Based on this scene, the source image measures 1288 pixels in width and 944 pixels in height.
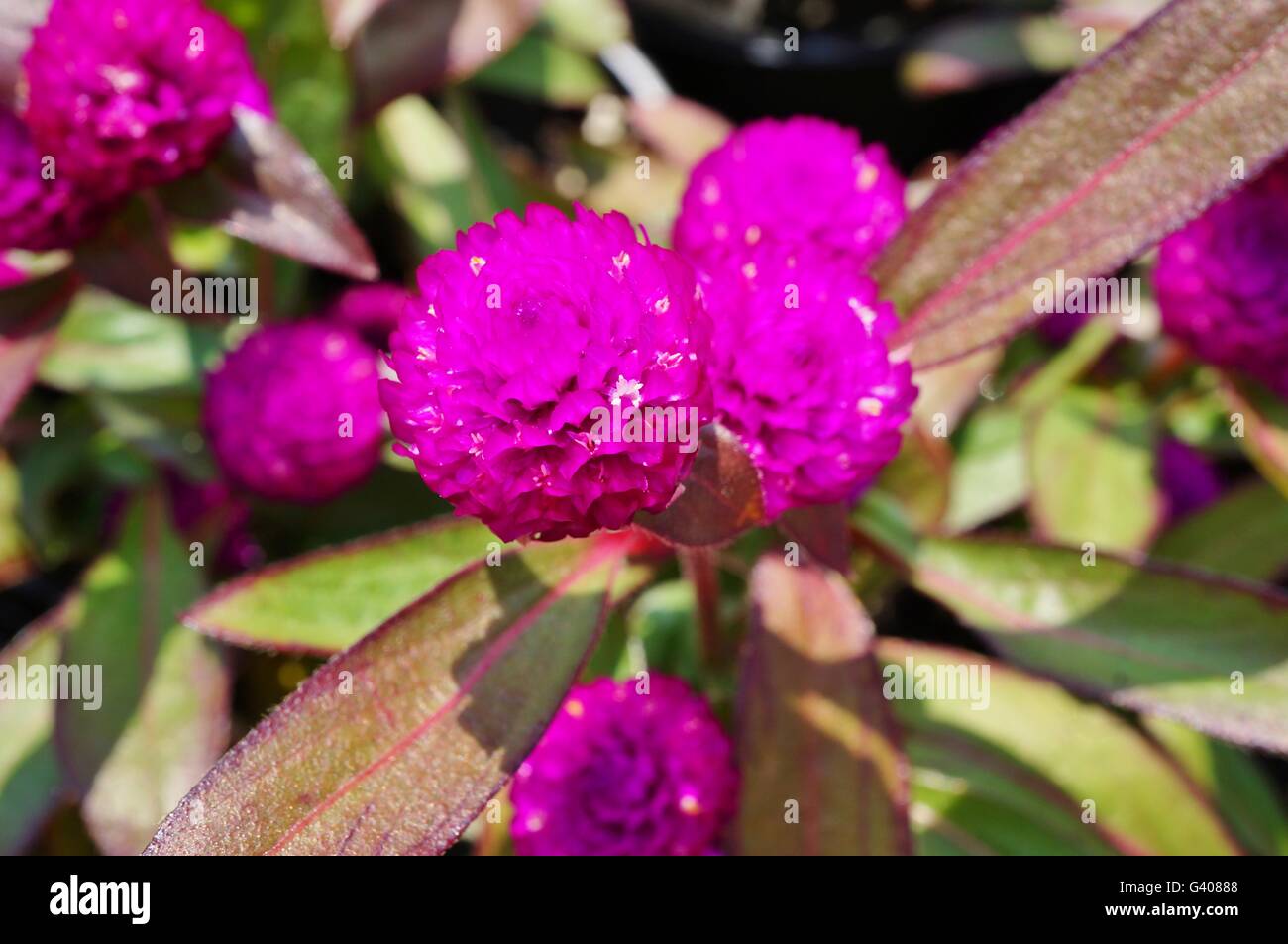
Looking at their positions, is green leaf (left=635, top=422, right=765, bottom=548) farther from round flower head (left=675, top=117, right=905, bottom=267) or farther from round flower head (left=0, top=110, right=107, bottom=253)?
round flower head (left=0, top=110, right=107, bottom=253)

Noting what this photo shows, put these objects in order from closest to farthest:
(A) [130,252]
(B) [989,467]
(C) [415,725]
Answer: (C) [415,725]
(A) [130,252]
(B) [989,467]

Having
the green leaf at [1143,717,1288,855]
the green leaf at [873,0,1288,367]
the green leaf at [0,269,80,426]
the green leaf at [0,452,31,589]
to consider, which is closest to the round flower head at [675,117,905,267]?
the green leaf at [873,0,1288,367]

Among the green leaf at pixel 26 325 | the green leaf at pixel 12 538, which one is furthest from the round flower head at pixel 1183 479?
the green leaf at pixel 12 538

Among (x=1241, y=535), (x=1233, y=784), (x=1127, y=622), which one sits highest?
(x=1241, y=535)

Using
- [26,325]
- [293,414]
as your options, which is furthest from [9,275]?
[293,414]

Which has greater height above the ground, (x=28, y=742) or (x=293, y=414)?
(x=293, y=414)

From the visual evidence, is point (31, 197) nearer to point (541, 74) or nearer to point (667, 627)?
point (667, 627)

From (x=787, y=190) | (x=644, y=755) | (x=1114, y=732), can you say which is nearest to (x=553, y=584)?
(x=644, y=755)

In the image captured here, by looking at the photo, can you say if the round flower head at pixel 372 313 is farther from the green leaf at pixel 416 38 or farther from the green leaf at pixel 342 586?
the green leaf at pixel 342 586
